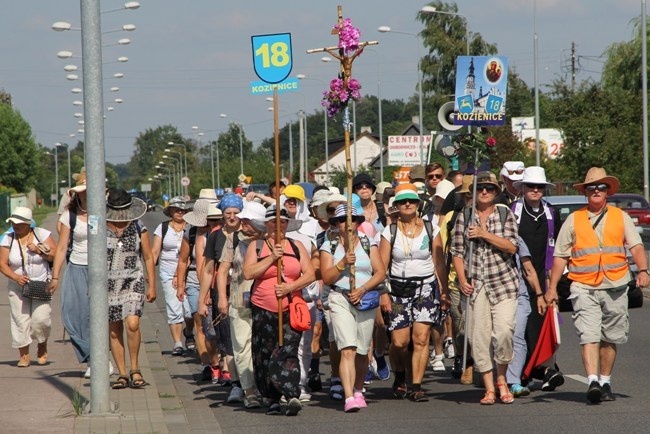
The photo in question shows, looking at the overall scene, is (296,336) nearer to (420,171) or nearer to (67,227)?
(67,227)

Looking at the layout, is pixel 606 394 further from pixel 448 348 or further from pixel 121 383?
→ pixel 121 383

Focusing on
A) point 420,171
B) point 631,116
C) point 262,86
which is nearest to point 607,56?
point 631,116

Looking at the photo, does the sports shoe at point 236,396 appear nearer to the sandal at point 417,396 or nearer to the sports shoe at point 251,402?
the sports shoe at point 251,402

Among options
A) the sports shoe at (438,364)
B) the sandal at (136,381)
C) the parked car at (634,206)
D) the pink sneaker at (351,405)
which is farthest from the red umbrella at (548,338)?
the parked car at (634,206)

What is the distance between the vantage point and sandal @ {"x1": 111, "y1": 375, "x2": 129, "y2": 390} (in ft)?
36.9

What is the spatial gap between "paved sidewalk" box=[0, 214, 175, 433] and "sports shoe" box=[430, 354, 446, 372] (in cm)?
254

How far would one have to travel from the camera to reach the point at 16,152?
8512 cm

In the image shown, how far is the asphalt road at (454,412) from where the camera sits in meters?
9.14

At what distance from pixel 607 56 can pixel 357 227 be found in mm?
49994

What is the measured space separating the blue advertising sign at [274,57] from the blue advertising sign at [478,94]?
83.8 inches

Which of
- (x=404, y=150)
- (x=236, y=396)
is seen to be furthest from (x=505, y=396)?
(x=404, y=150)

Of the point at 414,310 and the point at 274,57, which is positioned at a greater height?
the point at 274,57

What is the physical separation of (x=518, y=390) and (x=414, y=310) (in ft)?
3.49

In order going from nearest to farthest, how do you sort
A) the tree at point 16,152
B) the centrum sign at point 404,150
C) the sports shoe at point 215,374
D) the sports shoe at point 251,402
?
the sports shoe at point 251,402, the sports shoe at point 215,374, the centrum sign at point 404,150, the tree at point 16,152
